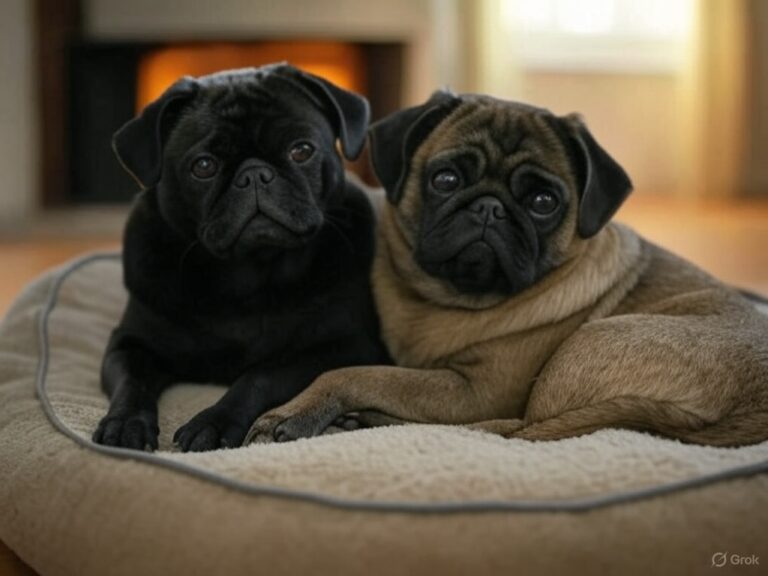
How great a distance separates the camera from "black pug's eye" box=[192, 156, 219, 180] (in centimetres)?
244

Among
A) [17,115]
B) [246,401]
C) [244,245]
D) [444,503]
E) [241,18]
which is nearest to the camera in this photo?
[444,503]

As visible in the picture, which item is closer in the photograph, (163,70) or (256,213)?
(256,213)

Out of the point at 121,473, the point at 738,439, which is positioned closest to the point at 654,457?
the point at 738,439

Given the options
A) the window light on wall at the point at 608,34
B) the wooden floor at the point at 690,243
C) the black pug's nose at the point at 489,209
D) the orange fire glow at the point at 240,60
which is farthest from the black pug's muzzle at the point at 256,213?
the window light on wall at the point at 608,34

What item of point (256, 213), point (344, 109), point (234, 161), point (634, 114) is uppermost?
point (344, 109)

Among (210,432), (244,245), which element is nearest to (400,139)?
(244,245)

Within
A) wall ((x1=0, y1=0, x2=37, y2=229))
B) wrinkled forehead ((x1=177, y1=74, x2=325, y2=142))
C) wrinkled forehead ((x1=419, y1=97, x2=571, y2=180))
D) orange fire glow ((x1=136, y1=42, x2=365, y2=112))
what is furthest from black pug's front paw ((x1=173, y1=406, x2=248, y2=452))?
wall ((x1=0, y1=0, x2=37, y2=229))

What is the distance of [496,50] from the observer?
715 cm

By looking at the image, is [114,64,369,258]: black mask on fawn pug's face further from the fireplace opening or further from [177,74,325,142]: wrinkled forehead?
the fireplace opening

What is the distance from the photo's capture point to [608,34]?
7.98 metres

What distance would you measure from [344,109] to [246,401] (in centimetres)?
73

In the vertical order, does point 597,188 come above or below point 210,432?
above

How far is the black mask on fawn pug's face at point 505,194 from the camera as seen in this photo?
2.38 meters

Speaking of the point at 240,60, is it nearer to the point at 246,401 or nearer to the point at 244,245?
the point at 244,245
